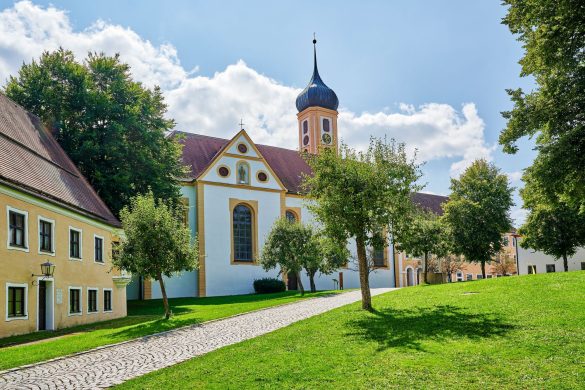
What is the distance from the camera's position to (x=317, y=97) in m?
71.1

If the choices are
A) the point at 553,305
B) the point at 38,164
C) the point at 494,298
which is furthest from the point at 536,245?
the point at 38,164

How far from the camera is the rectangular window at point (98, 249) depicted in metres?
28.1

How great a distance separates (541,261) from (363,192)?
47.3m

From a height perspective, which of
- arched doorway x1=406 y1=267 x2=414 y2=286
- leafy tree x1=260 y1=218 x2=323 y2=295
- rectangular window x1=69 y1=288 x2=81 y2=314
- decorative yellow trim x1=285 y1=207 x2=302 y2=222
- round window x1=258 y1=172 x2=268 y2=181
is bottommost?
arched doorway x1=406 y1=267 x2=414 y2=286

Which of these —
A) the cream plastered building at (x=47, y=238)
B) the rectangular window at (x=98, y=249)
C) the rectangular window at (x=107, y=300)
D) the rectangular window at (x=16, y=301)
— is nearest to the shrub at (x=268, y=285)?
the cream plastered building at (x=47, y=238)

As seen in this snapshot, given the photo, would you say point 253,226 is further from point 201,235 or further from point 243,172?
point 201,235

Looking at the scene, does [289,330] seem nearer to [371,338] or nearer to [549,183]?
[371,338]

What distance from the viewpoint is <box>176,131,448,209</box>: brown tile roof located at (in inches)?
1907

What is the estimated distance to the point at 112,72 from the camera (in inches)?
1454

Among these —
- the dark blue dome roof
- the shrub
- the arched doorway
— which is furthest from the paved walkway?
the dark blue dome roof

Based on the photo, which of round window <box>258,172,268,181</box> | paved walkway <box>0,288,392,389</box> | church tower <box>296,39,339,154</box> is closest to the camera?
paved walkway <box>0,288,392,389</box>

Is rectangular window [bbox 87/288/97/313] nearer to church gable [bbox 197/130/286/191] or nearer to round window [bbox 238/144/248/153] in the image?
church gable [bbox 197/130/286/191]

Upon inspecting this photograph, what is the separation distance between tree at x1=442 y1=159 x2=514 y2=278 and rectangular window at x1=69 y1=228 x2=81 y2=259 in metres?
28.1

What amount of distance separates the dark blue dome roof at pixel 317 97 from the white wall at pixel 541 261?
2870cm
